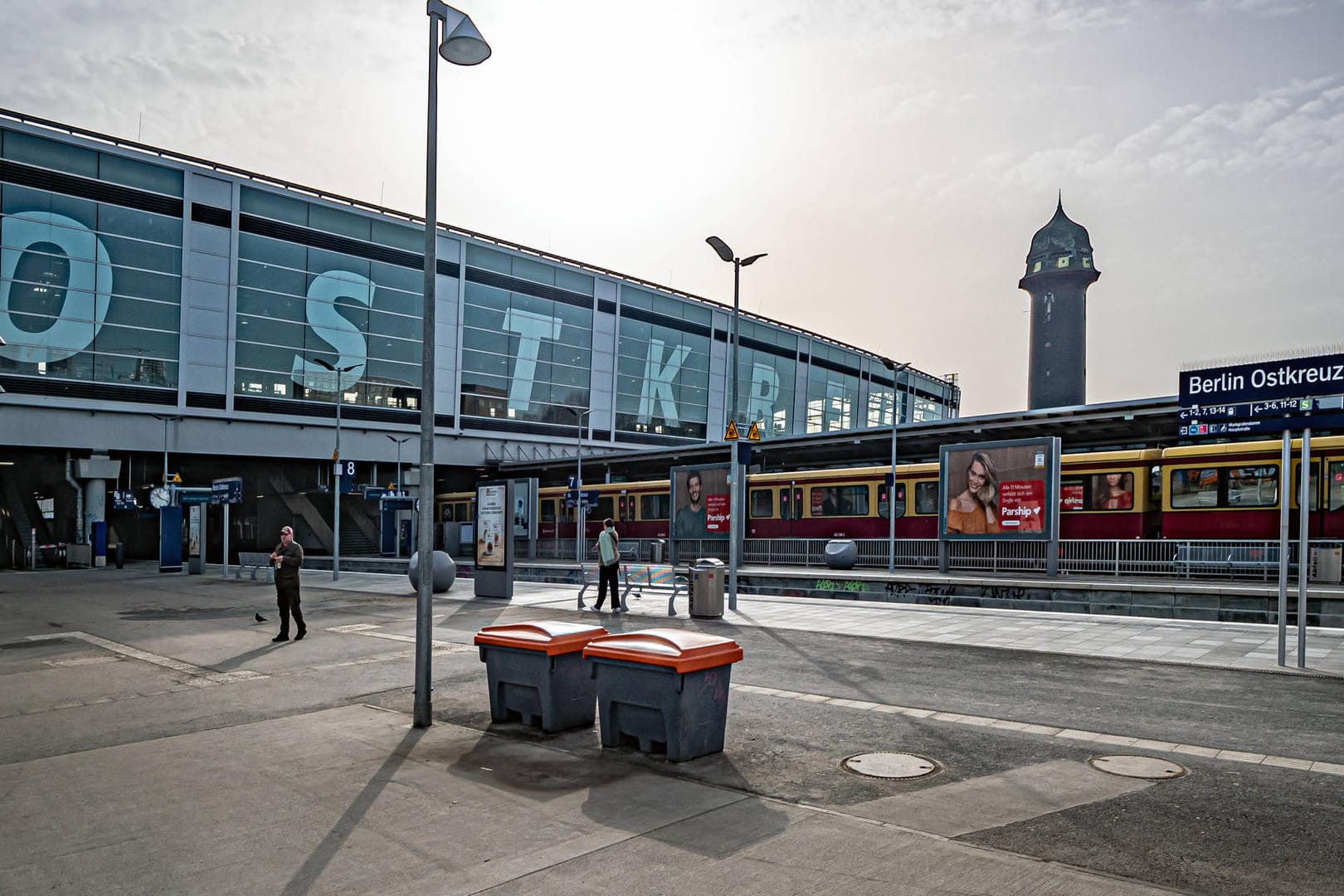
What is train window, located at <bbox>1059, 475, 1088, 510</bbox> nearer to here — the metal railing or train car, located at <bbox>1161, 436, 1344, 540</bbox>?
the metal railing

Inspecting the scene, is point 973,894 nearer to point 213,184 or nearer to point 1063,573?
point 1063,573

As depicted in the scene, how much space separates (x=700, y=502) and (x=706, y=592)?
50.9 feet

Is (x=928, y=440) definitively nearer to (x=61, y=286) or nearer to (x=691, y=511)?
(x=691, y=511)

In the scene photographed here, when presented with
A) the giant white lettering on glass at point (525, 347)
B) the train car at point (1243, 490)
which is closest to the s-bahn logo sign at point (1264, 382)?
the train car at point (1243, 490)

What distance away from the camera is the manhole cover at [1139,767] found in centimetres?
659

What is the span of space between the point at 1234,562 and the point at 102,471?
1748 inches

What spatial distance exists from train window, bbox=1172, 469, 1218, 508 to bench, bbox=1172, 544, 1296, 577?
1.86 meters

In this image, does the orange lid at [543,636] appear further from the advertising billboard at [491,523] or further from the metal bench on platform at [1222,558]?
the metal bench on platform at [1222,558]

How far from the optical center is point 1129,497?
2452cm

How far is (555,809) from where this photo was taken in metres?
5.98

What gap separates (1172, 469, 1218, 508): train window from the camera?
909 inches

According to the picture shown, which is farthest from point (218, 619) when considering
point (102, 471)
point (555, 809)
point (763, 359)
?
point (763, 359)

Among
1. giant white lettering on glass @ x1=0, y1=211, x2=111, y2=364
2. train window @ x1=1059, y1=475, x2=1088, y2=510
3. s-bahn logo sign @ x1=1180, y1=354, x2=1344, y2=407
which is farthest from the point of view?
giant white lettering on glass @ x1=0, y1=211, x2=111, y2=364

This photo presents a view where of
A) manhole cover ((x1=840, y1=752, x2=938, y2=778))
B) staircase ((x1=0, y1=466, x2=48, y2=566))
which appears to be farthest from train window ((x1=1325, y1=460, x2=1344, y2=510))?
staircase ((x1=0, y1=466, x2=48, y2=566))
